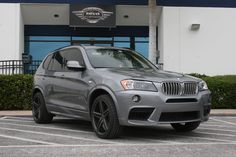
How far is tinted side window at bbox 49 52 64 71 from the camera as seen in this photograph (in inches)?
401

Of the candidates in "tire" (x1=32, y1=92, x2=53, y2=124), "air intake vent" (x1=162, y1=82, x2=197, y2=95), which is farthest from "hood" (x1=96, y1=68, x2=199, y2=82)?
"tire" (x1=32, y1=92, x2=53, y2=124)

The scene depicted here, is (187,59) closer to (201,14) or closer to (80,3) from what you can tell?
(201,14)

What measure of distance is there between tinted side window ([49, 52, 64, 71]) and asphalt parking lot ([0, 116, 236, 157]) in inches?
50.1

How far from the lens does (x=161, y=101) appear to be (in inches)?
311

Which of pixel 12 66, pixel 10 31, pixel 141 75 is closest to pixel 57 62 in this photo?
pixel 141 75

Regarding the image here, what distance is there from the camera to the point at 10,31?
2045 cm

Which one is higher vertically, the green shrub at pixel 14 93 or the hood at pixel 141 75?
the hood at pixel 141 75

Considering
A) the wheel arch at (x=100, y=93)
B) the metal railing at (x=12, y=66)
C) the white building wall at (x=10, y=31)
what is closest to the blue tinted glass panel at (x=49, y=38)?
the white building wall at (x=10, y=31)

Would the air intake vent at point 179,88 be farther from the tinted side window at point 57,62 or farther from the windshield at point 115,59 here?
the tinted side window at point 57,62

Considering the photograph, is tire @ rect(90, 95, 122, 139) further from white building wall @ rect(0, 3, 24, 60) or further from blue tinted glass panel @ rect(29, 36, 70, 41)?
blue tinted glass panel @ rect(29, 36, 70, 41)

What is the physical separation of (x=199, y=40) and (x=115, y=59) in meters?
12.5

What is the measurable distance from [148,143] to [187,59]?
44.5 ft

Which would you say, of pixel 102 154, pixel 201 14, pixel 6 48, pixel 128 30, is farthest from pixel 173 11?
pixel 102 154

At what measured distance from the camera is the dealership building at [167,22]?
20.5 metres
